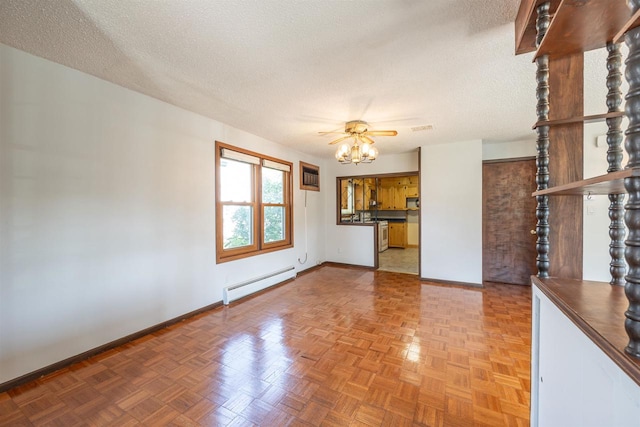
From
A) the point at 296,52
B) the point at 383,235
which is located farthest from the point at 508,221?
the point at 296,52

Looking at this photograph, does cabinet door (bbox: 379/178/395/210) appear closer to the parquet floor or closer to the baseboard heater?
the baseboard heater

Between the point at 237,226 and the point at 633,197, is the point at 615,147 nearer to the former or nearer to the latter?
the point at 633,197

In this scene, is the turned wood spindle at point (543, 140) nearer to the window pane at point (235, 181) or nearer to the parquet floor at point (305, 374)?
the parquet floor at point (305, 374)

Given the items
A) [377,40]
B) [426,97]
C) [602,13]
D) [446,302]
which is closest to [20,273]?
[377,40]

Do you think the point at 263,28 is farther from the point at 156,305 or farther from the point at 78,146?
the point at 156,305

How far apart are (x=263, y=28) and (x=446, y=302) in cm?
368

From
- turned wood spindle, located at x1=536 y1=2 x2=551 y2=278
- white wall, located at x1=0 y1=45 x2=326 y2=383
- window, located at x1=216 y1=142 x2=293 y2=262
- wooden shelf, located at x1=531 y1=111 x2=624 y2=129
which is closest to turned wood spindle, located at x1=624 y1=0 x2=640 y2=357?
wooden shelf, located at x1=531 y1=111 x2=624 y2=129

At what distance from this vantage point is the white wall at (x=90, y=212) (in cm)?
186

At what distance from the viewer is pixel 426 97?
8.59 feet

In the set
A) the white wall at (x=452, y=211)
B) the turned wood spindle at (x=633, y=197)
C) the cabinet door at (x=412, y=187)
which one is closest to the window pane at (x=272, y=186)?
the white wall at (x=452, y=211)

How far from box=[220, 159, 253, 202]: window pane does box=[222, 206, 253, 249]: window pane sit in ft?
0.51

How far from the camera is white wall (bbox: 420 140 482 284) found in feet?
13.7

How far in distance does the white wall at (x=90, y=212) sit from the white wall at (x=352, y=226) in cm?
312

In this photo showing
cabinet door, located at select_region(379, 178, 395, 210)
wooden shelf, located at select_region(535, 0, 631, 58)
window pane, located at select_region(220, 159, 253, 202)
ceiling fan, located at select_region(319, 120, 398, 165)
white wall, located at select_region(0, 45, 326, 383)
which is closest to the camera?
wooden shelf, located at select_region(535, 0, 631, 58)
